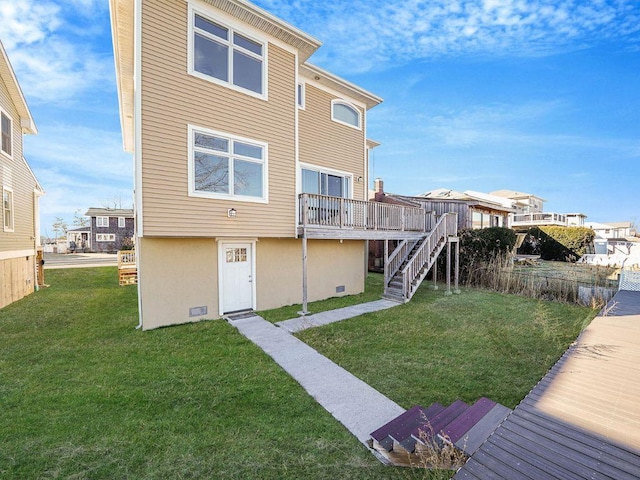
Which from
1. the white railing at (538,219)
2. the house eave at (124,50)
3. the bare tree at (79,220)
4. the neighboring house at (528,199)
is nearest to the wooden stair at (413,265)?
the house eave at (124,50)

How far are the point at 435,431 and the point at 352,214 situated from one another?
299 inches

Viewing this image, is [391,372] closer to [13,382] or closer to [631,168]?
[13,382]

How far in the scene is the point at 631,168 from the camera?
1284 inches

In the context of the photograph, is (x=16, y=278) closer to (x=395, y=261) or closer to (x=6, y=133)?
(x=6, y=133)

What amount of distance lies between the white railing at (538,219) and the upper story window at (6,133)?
3779cm

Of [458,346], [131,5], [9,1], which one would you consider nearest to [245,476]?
[458,346]

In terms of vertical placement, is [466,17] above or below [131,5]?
above

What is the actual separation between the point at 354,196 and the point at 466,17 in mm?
7704

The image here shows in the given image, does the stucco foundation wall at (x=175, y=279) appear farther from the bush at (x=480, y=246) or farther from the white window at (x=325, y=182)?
the bush at (x=480, y=246)

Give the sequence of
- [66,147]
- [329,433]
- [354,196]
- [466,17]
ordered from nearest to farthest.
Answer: [329,433] < [466,17] < [354,196] < [66,147]

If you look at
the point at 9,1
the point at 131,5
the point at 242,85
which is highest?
the point at 9,1

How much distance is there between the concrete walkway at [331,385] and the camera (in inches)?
144

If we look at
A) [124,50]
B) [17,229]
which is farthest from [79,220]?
[124,50]

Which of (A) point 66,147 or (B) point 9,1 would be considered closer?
(B) point 9,1
